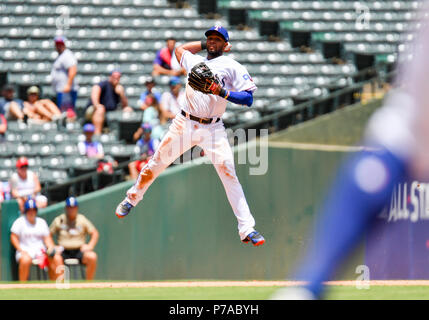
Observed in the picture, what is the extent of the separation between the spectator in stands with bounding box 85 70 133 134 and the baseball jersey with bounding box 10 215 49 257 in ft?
7.34

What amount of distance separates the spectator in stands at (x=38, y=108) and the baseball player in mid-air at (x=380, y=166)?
8.81 metres

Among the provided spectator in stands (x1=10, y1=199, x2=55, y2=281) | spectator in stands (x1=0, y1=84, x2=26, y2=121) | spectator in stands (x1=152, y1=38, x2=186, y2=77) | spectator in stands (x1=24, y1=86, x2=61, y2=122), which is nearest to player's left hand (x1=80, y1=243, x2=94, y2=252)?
spectator in stands (x1=10, y1=199, x2=55, y2=281)

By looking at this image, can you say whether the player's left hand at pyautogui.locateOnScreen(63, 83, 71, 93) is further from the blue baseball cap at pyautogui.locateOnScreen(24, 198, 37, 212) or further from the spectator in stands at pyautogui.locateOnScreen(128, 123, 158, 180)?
the blue baseball cap at pyautogui.locateOnScreen(24, 198, 37, 212)

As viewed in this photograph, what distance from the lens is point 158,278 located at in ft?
33.7

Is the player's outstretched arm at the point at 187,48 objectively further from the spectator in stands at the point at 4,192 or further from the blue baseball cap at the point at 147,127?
the spectator in stands at the point at 4,192

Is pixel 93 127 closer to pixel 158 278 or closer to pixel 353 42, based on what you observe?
pixel 158 278

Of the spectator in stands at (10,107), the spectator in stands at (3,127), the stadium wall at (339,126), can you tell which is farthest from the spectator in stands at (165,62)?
the stadium wall at (339,126)

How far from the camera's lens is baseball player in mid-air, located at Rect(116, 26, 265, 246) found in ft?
22.4

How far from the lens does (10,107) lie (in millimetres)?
12039

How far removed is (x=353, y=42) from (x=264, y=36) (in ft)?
4.90

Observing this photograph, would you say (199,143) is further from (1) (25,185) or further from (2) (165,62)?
(2) (165,62)

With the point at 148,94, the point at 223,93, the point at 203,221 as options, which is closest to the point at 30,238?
the point at 203,221
